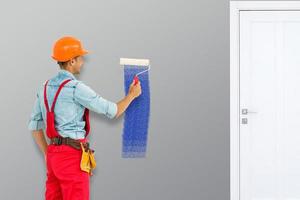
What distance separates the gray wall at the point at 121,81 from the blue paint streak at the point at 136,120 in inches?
1.7

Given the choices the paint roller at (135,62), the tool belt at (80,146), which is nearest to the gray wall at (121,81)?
the paint roller at (135,62)

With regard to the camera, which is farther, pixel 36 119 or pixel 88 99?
pixel 36 119

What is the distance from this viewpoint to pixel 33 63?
346cm

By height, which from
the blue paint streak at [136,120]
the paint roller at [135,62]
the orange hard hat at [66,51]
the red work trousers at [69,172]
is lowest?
the red work trousers at [69,172]

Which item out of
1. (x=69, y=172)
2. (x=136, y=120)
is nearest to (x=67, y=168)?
(x=69, y=172)

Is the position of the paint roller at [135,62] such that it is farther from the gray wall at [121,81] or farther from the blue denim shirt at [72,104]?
the blue denim shirt at [72,104]

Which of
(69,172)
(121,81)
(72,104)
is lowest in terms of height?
(69,172)
